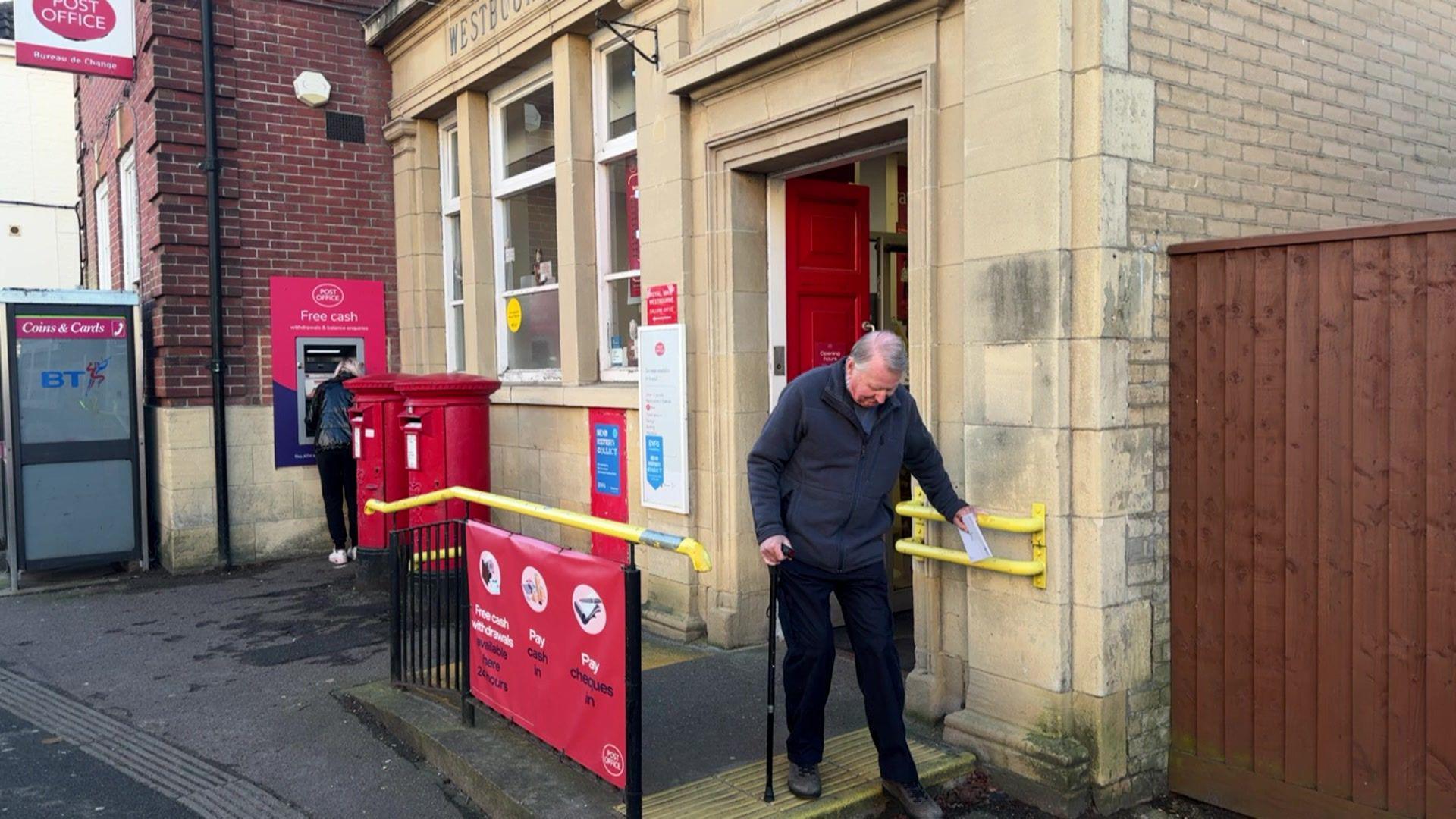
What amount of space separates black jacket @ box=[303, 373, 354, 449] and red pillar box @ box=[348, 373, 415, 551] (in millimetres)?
1347

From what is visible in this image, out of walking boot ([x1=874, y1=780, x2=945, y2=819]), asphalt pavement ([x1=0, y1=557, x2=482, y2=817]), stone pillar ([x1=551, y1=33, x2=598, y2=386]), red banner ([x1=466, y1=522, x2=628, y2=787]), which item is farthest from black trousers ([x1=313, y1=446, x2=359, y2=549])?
walking boot ([x1=874, y1=780, x2=945, y2=819])

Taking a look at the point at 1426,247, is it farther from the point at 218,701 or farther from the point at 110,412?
the point at 110,412

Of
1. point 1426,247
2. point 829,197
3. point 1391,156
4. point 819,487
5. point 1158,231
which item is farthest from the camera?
point 829,197

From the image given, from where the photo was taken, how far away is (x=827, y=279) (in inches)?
261

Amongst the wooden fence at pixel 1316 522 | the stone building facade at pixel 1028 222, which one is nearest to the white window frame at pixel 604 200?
the stone building facade at pixel 1028 222

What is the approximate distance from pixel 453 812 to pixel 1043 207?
3.40m

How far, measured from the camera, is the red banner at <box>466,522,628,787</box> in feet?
12.4

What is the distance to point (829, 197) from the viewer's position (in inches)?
259

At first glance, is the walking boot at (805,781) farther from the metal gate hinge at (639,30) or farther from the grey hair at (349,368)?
the grey hair at (349,368)

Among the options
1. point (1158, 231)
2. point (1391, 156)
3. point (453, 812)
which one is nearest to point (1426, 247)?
point (1158, 231)

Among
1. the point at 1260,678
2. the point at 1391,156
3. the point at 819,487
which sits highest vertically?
the point at 1391,156

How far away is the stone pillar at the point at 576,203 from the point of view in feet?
25.3

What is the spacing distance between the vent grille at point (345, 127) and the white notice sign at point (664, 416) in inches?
198

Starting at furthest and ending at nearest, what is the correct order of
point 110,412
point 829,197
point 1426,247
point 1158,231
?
point 110,412 → point 829,197 → point 1158,231 → point 1426,247
